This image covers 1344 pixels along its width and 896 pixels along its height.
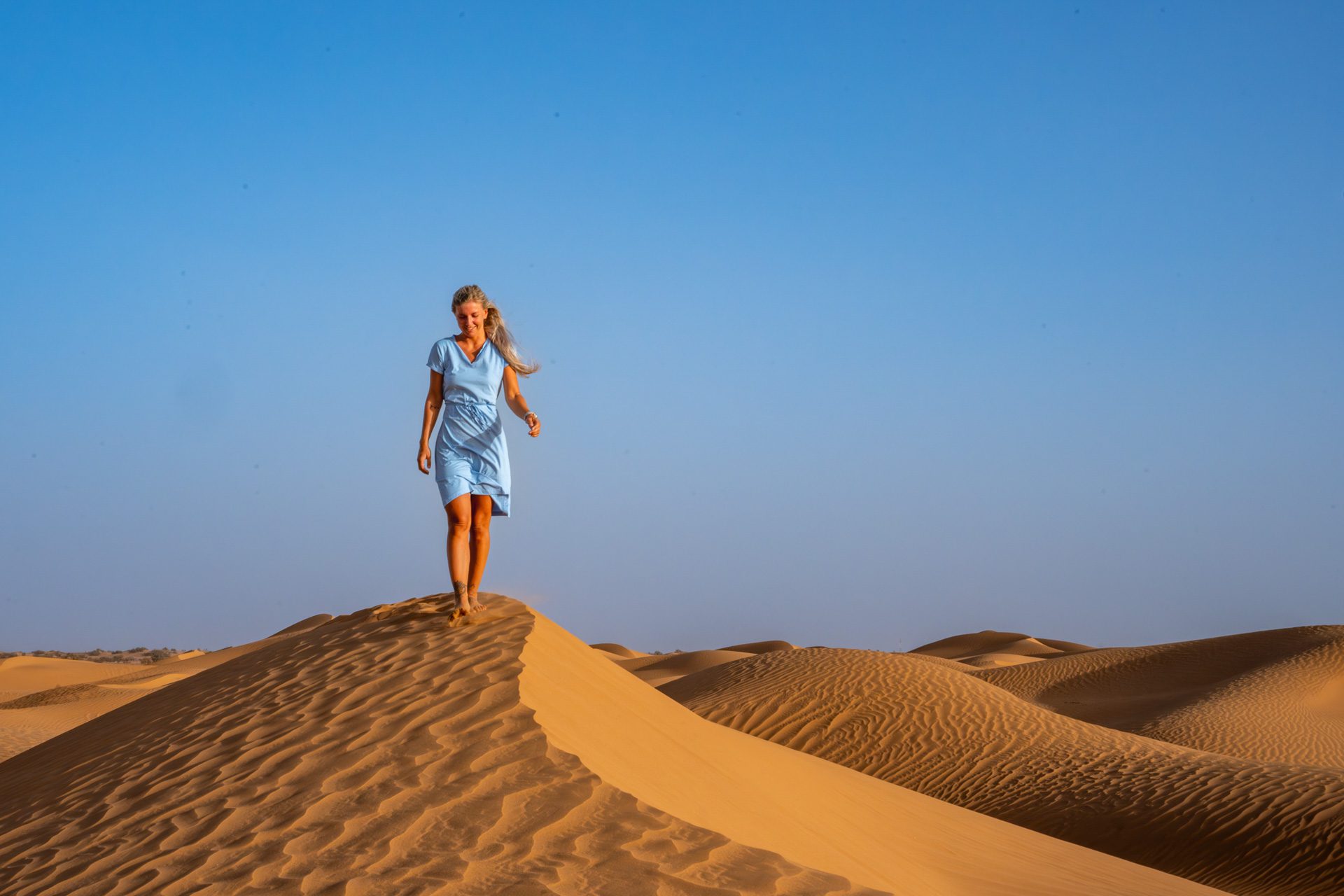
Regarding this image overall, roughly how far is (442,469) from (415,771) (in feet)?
8.10

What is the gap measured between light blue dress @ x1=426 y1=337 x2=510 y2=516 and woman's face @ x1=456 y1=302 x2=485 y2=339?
0.13 meters

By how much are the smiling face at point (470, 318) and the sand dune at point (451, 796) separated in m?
2.13

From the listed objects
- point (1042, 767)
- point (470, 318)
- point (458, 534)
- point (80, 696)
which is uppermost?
point (470, 318)

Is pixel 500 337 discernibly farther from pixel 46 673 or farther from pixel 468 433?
pixel 46 673

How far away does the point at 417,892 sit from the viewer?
14.4 ft

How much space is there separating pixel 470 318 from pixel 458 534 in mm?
1506

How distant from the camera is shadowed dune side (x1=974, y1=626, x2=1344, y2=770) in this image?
64.8ft

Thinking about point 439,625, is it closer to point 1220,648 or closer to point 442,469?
point 442,469

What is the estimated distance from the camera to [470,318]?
24.8 feet

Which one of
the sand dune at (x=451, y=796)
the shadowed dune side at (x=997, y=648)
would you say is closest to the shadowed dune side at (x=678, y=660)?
the shadowed dune side at (x=997, y=648)

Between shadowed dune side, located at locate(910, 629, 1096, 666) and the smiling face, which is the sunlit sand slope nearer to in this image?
the smiling face

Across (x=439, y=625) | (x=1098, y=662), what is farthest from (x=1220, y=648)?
(x=439, y=625)

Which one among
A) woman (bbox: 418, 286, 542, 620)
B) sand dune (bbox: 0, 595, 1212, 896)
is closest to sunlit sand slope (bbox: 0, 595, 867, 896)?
sand dune (bbox: 0, 595, 1212, 896)

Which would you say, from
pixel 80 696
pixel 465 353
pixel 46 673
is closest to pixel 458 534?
pixel 465 353
